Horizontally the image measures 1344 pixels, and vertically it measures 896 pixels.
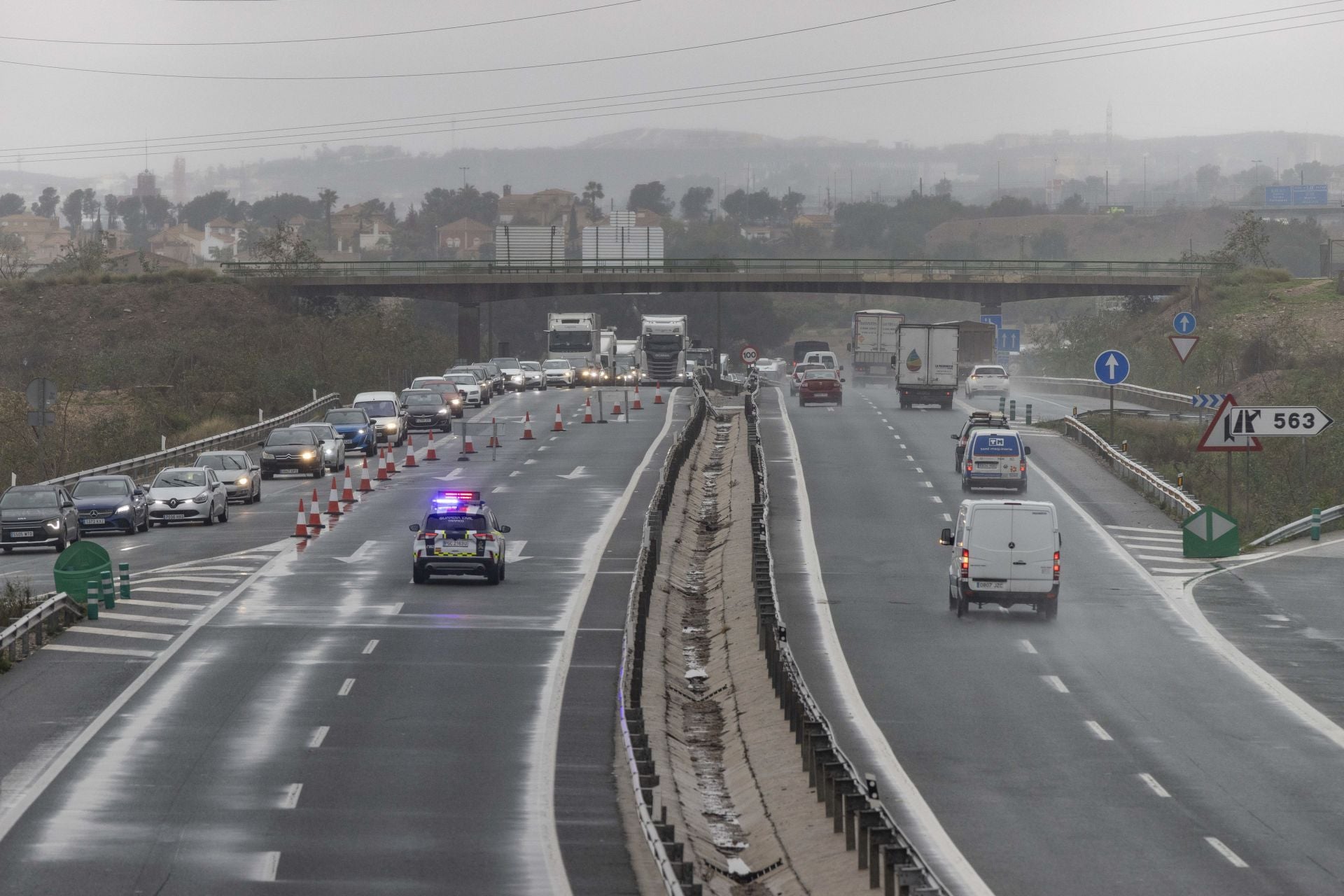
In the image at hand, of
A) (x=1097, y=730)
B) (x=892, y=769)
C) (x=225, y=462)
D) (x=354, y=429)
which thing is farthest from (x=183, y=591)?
(x=354, y=429)

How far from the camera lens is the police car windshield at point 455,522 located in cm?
3400

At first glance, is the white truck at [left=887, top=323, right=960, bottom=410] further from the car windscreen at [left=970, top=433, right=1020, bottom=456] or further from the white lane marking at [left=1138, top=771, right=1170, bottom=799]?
the white lane marking at [left=1138, top=771, right=1170, bottom=799]

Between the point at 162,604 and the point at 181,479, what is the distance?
43.3ft

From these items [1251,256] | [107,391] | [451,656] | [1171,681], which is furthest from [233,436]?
[1251,256]

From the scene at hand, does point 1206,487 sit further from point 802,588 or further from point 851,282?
point 851,282

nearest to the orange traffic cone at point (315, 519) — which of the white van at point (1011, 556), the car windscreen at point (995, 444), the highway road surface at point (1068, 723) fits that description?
the highway road surface at point (1068, 723)

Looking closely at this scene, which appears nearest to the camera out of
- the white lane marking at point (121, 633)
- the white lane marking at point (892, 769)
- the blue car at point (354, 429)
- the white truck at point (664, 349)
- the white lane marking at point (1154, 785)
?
the white lane marking at point (892, 769)

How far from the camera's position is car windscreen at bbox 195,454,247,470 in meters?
49.1

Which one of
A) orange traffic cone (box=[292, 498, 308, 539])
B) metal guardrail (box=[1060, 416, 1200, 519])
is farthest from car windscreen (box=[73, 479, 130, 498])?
metal guardrail (box=[1060, 416, 1200, 519])

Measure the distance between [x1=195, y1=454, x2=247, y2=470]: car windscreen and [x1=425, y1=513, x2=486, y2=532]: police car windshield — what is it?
1638cm

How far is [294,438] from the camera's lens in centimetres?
5575

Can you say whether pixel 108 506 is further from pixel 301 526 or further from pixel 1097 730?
pixel 1097 730

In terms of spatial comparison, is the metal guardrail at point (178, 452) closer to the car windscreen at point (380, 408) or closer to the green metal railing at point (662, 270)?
the car windscreen at point (380, 408)

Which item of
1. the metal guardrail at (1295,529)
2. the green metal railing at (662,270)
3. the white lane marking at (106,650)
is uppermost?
the green metal railing at (662,270)
